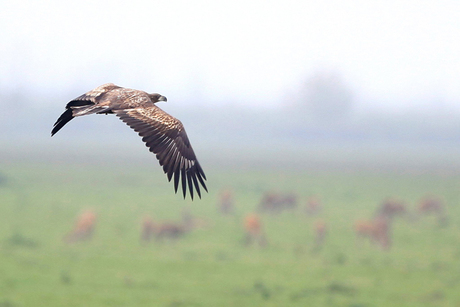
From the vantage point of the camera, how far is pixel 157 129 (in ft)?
26.0

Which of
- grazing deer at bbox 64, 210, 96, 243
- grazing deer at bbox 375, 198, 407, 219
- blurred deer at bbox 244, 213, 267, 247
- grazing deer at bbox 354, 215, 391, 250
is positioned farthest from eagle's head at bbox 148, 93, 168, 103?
grazing deer at bbox 375, 198, 407, 219

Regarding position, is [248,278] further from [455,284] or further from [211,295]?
[455,284]

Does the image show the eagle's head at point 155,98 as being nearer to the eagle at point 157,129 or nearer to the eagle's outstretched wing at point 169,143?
the eagle at point 157,129

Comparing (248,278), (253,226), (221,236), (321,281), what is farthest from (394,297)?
(221,236)

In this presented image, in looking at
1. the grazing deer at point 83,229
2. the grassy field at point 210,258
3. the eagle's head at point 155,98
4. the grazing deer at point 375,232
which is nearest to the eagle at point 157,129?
the eagle's head at point 155,98

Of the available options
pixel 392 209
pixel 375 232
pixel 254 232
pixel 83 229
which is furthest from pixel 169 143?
pixel 392 209

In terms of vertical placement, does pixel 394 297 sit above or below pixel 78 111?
below

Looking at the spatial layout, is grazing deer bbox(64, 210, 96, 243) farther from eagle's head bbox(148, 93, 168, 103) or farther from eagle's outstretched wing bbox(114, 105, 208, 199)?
eagle's outstretched wing bbox(114, 105, 208, 199)

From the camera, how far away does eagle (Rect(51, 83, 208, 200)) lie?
308 inches

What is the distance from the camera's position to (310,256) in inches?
1054

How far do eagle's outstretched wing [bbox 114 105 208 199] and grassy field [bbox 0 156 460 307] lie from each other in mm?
12194

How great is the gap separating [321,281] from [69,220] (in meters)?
14.0

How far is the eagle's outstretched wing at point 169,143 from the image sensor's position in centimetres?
786

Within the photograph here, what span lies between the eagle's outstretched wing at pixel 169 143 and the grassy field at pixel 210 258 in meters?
12.2
